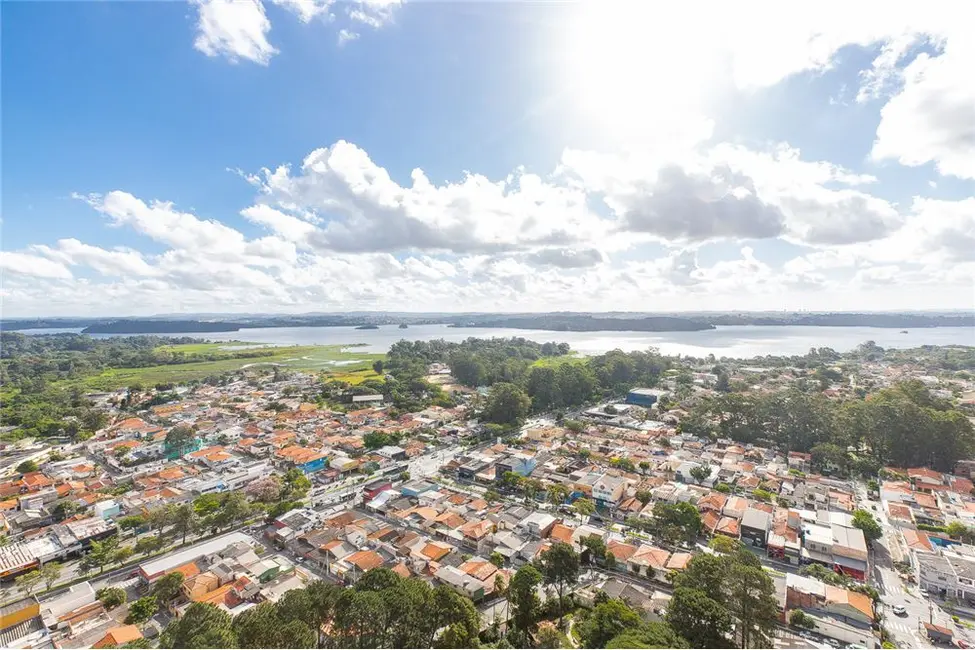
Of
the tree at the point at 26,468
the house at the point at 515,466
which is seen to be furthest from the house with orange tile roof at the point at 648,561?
the tree at the point at 26,468

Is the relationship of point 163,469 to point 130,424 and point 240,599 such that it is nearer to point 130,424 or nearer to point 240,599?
point 130,424

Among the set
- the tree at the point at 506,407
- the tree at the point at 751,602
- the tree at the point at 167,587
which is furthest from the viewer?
the tree at the point at 506,407

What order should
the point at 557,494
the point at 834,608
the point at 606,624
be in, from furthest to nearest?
the point at 557,494
the point at 834,608
the point at 606,624

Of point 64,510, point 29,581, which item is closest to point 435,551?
point 29,581

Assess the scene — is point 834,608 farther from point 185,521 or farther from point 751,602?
point 185,521

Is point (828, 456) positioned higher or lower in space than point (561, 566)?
lower

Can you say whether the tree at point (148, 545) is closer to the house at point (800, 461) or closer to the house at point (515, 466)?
the house at point (515, 466)

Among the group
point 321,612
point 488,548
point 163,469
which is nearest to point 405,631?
point 321,612
